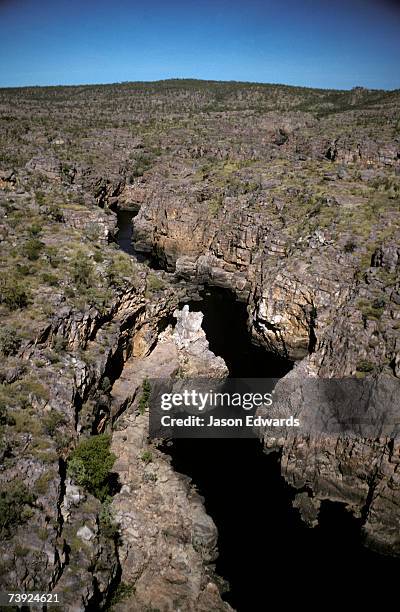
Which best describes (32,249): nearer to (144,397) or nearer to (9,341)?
(9,341)

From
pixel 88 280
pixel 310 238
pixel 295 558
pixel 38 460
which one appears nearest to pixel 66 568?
pixel 38 460

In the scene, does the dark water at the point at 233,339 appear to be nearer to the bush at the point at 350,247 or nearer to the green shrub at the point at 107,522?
the bush at the point at 350,247

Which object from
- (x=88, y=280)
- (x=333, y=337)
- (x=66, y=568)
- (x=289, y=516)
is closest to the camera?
(x=66, y=568)

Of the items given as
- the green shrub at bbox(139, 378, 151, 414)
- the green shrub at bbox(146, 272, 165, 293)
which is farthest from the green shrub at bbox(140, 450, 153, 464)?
the green shrub at bbox(146, 272, 165, 293)

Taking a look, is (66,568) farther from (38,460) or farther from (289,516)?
(289,516)

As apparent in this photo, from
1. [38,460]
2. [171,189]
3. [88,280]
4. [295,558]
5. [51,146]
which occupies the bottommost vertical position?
[295,558]

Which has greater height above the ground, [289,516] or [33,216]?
[33,216]

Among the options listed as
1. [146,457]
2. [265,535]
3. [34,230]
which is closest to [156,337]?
[146,457]

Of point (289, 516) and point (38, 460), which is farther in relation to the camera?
point (289, 516)
